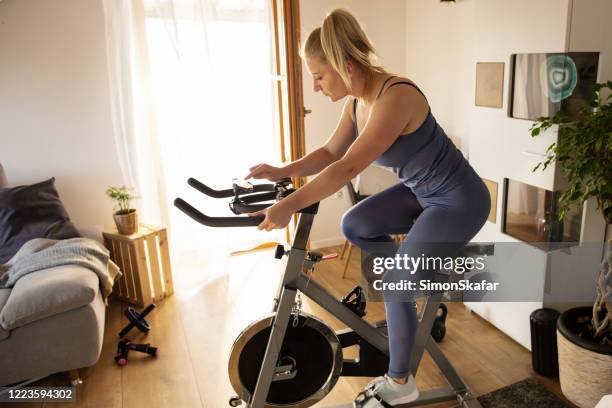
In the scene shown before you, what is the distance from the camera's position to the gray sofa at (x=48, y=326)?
212 cm

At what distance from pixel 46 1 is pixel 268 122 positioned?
1.52 m

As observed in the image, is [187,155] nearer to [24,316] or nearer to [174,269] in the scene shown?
[174,269]

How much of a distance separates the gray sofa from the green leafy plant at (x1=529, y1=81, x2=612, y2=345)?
78.6 inches

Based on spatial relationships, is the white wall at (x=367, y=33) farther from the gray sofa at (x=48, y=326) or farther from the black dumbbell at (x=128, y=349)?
the gray sofa at (x=48, y=326)

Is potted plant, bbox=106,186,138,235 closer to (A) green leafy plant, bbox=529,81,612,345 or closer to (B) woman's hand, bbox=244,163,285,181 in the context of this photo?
(B) woman's hand, bbox=244,163,285,181

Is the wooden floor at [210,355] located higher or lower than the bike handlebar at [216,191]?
lower

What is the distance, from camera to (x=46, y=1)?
296cm

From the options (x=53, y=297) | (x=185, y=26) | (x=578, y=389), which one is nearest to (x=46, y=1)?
(x=185, y=26)

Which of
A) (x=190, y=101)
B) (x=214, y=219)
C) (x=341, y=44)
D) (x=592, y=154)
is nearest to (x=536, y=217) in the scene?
(x=592, y=154)

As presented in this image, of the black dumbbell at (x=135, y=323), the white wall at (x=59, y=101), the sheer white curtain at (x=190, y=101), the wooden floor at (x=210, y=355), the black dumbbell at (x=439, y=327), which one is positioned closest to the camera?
the wooden floor at (x=210, y=355)

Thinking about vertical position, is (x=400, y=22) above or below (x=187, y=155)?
above

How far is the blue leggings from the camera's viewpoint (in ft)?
5.52

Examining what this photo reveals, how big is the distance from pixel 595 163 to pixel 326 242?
7.88ft

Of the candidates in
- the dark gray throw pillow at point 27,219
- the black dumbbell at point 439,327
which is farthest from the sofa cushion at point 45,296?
the black dumbbell at point 439,327
